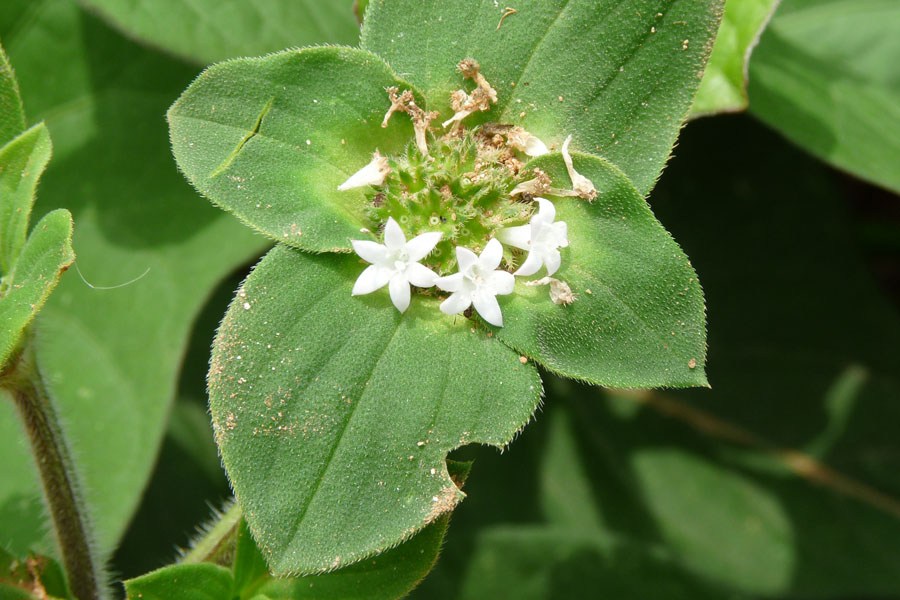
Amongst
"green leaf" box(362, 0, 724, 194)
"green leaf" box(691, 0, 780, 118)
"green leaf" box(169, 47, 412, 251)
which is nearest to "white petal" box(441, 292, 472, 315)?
"green leaf" box(169, 47, 412, 251)

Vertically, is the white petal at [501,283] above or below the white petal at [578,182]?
below

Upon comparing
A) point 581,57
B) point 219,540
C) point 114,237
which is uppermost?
point 581,57

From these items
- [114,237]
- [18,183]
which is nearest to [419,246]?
[18,183]

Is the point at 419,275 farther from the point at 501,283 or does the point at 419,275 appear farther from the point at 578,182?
the point at 578,182

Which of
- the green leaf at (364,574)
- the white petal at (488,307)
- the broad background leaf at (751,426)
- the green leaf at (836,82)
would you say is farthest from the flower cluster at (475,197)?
the broad background leaf at (751,426)

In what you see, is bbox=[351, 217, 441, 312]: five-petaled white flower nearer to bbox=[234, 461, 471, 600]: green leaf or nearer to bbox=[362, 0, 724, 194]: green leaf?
bbox=[362, 0, 724, 194]: green leaf

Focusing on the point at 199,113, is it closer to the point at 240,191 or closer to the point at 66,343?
the point at 240,191

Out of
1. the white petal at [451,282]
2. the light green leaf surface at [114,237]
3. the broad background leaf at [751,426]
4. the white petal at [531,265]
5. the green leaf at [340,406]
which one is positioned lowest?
the broad background leaf at [751,426]

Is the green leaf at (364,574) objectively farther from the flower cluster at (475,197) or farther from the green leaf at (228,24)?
the green leaf at (228,24)
